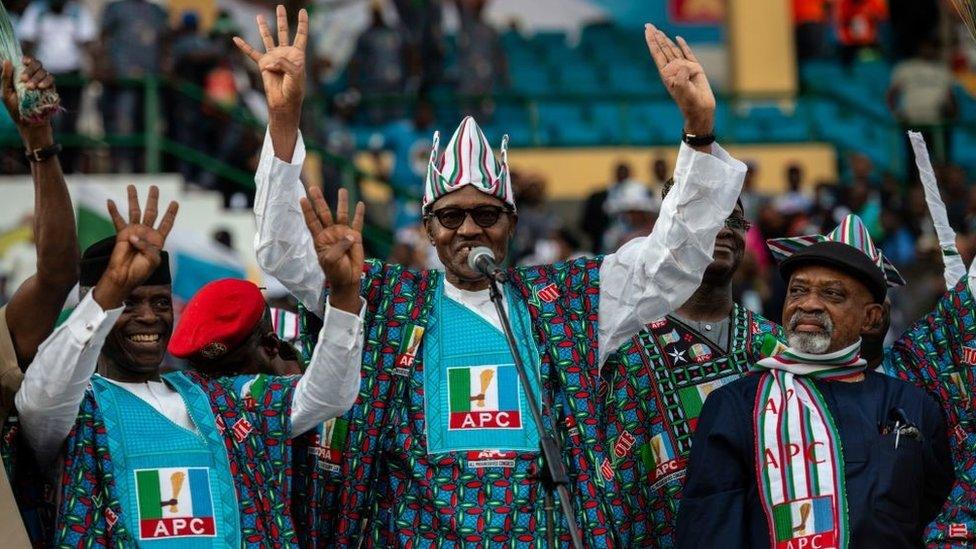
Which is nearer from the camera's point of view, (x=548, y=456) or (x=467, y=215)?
(x=548, y=456)

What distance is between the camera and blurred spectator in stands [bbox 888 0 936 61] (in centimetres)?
2122

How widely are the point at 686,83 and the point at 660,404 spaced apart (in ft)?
4.41

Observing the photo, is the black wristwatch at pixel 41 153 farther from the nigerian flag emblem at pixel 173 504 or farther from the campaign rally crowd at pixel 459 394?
the nigerian flag emblem at pixel 173 504

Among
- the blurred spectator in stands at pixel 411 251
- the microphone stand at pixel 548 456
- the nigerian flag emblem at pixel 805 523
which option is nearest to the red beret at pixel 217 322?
the microphone stand at pixel 548 456

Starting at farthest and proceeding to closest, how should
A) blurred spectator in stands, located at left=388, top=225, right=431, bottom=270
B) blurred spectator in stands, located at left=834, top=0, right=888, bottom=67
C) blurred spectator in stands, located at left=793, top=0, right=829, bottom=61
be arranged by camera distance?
1. blurred spectator in stands, located at left=834, top=0, right=888, bottom=67
2. blurred spectator in stands, located at left=793, top=0, right=829, bottom=61
3. blurred spectator in stands, located at left=388, top=225, right=431, bottom=270

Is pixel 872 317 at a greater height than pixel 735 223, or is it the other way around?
pixel 735 223

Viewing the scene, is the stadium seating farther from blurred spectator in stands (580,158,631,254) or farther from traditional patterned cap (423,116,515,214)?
traditional patterned cap (423,116,515,214)

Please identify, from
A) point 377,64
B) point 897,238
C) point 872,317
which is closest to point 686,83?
point 872,317

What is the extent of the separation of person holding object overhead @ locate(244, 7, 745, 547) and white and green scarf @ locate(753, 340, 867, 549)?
49cm

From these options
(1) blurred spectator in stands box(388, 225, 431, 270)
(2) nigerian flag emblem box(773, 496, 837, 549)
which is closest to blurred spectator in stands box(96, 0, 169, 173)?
(1) blurred spectator in stands box(388, 225, 431, 270)

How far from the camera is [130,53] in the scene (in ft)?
51.3

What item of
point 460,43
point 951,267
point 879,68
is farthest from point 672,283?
point 879,68

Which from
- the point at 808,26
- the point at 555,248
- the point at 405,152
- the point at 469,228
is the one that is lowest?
the point at 469,228

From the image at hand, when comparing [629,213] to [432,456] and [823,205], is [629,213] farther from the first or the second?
[432,456]
